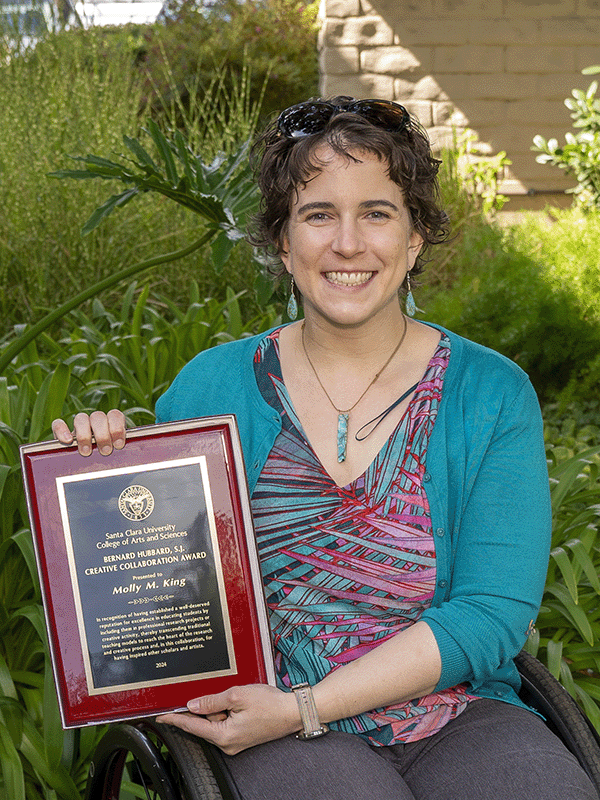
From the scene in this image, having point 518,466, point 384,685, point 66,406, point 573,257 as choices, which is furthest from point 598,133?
point 384,685

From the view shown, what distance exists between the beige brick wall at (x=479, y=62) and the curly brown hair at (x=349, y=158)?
5.70m

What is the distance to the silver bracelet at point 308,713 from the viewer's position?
1478 millimetres

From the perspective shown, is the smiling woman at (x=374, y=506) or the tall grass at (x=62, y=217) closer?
the smiling woman at (x=374, y=506)

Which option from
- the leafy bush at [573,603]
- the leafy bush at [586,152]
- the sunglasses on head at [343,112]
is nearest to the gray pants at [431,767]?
the leafy bush at [573,603]

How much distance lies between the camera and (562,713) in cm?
158

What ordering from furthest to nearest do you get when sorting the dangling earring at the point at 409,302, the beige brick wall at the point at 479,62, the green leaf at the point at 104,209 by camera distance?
the beige brick wall at the point at 479,62, the green leaf at the point at 104,209, the dangling earring at the point at 409,302

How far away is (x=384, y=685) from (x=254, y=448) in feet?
1.69

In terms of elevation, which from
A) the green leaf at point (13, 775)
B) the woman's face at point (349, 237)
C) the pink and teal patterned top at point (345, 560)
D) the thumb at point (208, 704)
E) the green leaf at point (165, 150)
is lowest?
the green leaf at point (13, 775)

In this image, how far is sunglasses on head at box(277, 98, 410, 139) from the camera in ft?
5.65

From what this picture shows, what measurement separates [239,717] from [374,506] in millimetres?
457

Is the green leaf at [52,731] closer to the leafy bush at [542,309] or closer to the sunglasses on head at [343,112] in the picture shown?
the sunglasses on head at [343,112]

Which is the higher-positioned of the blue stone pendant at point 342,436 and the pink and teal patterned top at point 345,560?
the blue stone pendant at point 342,436

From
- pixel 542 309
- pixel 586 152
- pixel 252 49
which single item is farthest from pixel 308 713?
pixel 252 49

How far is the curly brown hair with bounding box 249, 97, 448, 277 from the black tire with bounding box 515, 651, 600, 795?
0.92 m
